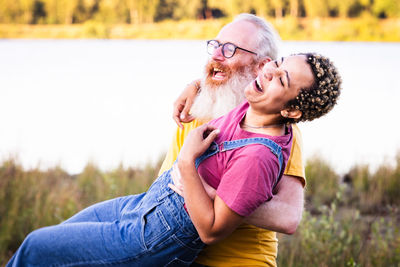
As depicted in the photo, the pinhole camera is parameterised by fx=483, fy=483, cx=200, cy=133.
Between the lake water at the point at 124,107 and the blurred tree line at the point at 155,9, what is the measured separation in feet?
5.66

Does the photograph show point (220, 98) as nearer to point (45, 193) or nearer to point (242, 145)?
point (242, 145)

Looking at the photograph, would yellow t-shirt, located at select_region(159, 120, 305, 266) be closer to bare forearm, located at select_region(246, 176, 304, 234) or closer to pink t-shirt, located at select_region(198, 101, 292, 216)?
bare forearm, located at select_region(246, 176, 304, 234)

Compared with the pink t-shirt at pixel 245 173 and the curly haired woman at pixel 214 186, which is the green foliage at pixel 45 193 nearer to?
the curly haired woman at pixel 214 186

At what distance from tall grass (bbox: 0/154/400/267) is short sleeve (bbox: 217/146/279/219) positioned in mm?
1517

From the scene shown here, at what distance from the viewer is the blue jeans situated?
175 cm

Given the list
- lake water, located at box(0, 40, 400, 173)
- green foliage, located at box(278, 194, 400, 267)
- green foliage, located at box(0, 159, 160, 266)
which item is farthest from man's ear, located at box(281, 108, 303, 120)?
green foliage, located at box(0, 159, 160, 266)

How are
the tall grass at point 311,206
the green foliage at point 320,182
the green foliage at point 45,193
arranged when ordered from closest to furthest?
the tall grass at point 311,206, the green foliage at point 45,193, the green foliage at point 320,182

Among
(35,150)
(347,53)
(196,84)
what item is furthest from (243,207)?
(347,53)

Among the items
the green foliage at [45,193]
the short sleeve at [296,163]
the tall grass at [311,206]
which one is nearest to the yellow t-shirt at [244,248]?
the short sleeve at [296,163]

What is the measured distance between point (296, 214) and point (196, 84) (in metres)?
1.04

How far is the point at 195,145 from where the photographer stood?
1.68 m

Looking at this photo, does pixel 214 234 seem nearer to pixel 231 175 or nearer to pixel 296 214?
pixel 231 175

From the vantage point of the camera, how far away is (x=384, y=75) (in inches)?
645

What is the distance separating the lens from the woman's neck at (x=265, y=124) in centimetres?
172
